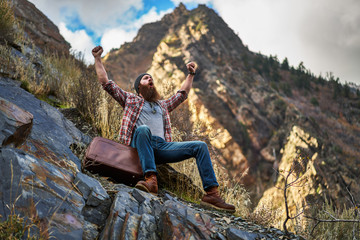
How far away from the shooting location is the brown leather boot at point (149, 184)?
2.41 m

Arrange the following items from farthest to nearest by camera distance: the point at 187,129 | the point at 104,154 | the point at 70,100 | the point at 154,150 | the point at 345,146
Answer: the point at 345,146
the point at 187,129
the point at 70,100
the point at 154,150
the point at 104,154

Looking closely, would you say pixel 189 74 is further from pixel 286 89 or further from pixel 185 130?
pixel 286 89

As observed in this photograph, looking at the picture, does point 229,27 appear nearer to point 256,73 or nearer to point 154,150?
point 256,73

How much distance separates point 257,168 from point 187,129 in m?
17.7

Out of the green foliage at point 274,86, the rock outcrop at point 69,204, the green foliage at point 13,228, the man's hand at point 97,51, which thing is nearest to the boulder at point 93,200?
the rock outcrop at point 69,204

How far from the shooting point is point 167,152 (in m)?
2.88

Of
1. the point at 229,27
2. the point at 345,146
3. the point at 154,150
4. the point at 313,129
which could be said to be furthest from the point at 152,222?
the point at 229,27

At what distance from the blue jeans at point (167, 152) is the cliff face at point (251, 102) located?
1161cm

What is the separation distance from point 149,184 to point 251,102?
2602 cm

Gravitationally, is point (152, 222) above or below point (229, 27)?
below

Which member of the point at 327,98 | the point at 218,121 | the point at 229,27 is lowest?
the point at 218,121

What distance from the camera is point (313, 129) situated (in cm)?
2230

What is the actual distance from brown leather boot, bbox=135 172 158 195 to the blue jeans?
0.05 metres

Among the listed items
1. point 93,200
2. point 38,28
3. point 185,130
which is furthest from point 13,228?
point 38,28
